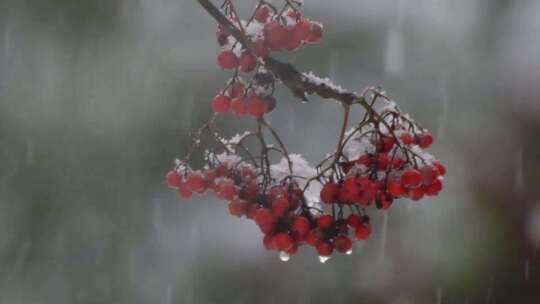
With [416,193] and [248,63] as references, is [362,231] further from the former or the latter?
[248,63]

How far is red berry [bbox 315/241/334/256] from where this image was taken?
1.17 metres

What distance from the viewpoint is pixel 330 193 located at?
1.15 m

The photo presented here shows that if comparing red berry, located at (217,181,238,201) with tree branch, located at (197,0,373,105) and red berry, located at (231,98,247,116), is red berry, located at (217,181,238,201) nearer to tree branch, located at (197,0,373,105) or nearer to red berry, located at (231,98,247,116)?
red berry, located at (231,98,247,116)

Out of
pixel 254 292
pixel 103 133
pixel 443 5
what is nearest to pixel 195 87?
pixel 103 133

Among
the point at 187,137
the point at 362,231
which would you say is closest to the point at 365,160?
the point at 362,231

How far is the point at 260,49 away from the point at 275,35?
4 centimetres

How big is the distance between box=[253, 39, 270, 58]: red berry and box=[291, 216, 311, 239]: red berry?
27cm

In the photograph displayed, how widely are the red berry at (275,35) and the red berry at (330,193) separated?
226mm

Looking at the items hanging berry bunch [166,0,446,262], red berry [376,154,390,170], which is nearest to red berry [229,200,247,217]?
hanging berry bunch [166,0,446,262]

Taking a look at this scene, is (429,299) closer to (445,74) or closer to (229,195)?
(445,74)

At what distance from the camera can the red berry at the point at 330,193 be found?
3.76ft

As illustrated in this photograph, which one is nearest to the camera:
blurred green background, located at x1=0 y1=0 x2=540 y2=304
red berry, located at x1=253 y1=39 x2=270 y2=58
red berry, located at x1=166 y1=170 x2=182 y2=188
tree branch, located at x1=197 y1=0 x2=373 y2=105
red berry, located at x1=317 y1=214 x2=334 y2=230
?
tree branch, located at x1=197 y1=0 x2=373 y2=105

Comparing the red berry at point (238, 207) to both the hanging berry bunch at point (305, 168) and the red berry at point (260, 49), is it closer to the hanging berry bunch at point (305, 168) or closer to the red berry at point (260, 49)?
the hanging berry bunch at point (305, 168)

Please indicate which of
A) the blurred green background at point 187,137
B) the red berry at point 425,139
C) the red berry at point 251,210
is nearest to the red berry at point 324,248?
the red berry at point 251,210
